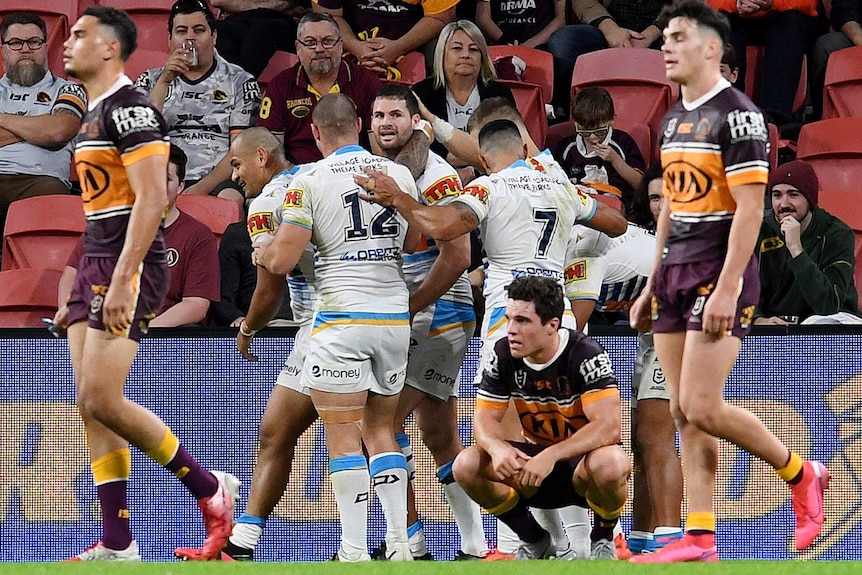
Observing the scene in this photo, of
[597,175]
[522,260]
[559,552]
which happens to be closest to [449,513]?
[559,552]

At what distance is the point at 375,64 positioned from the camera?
1036 cm

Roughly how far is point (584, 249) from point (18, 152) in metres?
4.29

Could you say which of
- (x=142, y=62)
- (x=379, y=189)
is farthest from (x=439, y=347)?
(x=142, y=62)

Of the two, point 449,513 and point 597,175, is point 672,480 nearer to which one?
point 449,513

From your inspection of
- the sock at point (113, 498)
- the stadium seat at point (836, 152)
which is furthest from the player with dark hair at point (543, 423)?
the stadium seat at point (836, 152)

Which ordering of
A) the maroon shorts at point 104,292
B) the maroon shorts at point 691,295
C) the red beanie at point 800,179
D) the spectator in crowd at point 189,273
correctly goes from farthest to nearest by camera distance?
the red beanie at point 800,179 < the spectator in crowd at point 189,273 < the maroon shorts at point 104,292 < the maroon shorts at point 691,295

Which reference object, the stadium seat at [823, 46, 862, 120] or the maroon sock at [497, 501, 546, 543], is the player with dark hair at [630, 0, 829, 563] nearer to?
the maroon sock at [497, 501, 546, 543]

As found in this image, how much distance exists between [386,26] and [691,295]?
18.7 feet

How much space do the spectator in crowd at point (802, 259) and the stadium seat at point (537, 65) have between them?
278 centimetres

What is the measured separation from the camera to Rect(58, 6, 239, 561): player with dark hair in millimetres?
5703

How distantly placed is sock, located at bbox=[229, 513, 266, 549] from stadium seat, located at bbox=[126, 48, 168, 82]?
4.45 metres

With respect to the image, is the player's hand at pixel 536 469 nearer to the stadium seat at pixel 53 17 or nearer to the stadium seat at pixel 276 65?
the stadium seat at pixel 276 65

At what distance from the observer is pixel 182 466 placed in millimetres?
6137

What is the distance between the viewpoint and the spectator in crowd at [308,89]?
9.40m
